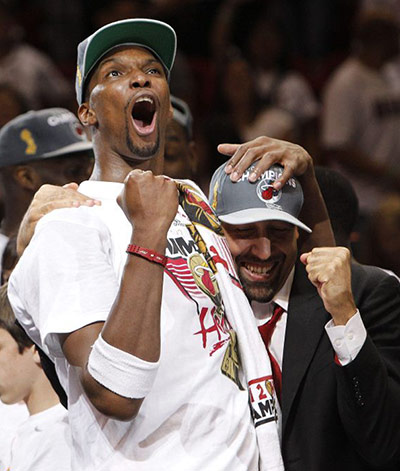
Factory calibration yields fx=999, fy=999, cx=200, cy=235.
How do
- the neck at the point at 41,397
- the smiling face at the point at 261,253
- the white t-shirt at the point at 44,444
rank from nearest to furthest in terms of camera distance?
the smiling face at the point at 261,253 < the white t-shirt at the point at 44,444 < the neck at the point at 41,397

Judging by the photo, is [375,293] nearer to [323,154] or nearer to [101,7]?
[323,154]

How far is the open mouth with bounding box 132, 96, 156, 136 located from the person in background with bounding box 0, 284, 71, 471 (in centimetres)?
93

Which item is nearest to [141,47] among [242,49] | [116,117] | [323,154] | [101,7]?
[116,117]

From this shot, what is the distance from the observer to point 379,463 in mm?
2955

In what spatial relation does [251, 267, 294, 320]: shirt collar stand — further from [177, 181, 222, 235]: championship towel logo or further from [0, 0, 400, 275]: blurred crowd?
[0, 0, 400, 275]: blurred crowd

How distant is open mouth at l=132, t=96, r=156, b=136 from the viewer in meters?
2.89

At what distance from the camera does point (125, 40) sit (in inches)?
117

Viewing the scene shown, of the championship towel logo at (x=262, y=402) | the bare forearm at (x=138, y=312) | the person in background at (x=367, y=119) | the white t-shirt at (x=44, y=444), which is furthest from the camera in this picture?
the person in background at (x=367, y=119)

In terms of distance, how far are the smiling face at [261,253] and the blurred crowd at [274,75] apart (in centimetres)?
258

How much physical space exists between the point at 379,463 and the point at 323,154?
4.28 m

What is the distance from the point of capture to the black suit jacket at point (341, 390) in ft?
9.40

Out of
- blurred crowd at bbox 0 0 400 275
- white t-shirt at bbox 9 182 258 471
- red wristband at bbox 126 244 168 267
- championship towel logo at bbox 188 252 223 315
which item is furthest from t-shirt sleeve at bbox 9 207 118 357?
blurred crowd at bbox 0 0 400 275

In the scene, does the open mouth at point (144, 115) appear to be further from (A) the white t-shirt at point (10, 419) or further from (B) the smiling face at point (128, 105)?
(A) the white t-shirt at point (10, 419)

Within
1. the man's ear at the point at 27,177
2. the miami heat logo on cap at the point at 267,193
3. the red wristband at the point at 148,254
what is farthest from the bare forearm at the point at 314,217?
the man's ear at the point at 27,177
